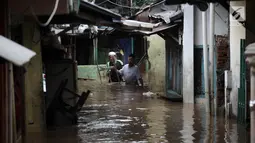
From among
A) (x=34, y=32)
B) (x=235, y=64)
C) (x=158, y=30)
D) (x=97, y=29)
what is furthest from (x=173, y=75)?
(x=34, y=32)

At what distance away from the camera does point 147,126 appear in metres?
11.3

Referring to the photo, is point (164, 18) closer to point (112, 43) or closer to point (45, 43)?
point (45, 43)

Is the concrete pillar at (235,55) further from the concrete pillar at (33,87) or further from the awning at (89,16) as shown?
the concrete pillar at (33,87)

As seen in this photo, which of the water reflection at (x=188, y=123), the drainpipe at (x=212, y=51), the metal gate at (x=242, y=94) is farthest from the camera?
the drainpipe at (x=212, y=51)

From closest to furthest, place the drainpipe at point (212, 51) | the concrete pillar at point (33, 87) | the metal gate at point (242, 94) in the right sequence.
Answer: the concrete pillar at point (33, 87)
the metal gate at point (242, 94)
the drainpipe at point (212, 51)

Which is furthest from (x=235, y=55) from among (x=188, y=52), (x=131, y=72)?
(x=131, y=72)

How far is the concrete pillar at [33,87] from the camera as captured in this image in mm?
10094

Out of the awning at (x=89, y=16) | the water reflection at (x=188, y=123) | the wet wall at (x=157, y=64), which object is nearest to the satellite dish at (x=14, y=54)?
the water reflection at (x=188, y=123)

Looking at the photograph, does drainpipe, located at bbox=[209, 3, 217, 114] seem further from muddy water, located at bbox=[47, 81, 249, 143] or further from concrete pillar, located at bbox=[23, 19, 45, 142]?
concrete pillar, located at bbox=[23, 19, 45, 142]

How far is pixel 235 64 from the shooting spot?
12062 mm

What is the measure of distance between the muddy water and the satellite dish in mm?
5282

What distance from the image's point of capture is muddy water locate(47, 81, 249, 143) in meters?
9.73

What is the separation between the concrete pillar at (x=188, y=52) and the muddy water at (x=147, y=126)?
0.62 meters

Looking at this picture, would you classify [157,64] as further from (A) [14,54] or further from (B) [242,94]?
(A) [14,54]
